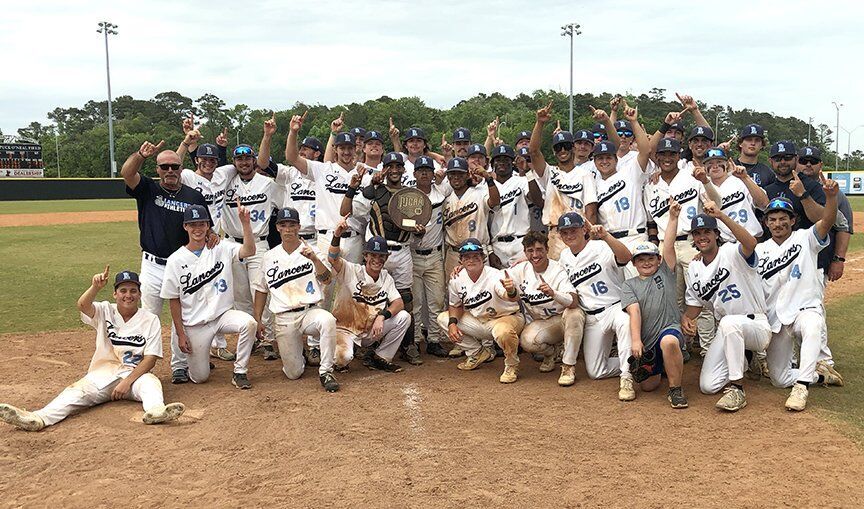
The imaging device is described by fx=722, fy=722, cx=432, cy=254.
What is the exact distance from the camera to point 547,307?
23.5 ft

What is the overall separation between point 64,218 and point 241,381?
23600 millimetres

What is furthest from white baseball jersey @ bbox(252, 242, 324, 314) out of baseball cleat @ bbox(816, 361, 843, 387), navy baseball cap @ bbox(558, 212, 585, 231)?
baseball cleat @ bbox(816, 361, 843, 387)

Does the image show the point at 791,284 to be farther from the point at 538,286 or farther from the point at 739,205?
the point at 538,286

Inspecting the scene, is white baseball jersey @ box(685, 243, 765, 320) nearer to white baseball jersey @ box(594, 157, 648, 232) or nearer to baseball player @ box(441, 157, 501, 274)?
white baseball jersey @ box(594, 157, 648, 232)

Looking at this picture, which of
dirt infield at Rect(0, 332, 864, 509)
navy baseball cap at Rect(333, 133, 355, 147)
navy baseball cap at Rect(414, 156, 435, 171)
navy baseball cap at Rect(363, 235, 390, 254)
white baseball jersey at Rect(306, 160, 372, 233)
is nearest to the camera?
dirt infield at Rect(0, 332, 864, 509)

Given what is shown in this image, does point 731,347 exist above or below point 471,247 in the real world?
below

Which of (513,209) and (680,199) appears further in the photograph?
(513,209)

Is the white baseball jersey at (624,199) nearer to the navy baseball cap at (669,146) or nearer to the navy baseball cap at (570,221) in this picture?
the navy baseball cap at (669,146)

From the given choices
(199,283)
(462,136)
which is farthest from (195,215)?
(462,136)

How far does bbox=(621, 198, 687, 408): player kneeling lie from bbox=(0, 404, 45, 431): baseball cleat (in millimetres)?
4866

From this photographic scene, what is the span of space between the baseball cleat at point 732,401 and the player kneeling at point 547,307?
4.59ft

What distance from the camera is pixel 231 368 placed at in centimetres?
760

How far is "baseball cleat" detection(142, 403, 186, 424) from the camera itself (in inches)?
223

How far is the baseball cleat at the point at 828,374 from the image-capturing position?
646cm
